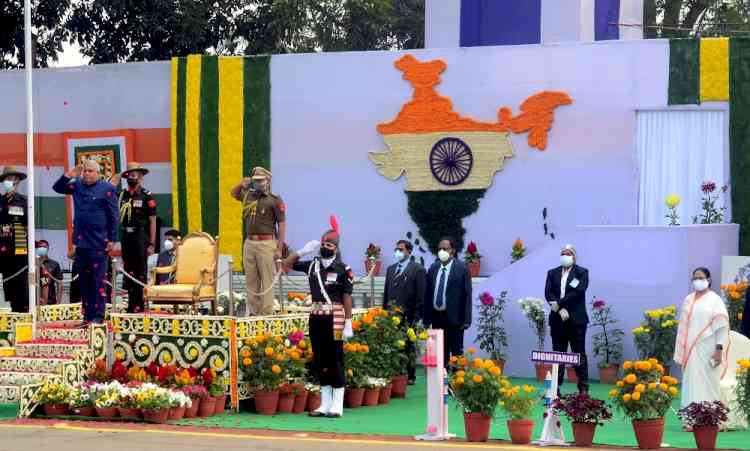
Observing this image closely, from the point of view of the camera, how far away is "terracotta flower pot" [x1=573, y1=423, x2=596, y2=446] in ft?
40.4

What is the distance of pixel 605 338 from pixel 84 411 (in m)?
7.54

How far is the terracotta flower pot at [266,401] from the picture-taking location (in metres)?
14.9

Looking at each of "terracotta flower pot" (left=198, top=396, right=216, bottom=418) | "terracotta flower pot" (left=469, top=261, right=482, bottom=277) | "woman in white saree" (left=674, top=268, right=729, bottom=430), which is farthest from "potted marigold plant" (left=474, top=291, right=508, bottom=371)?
"terracotta flower pot" (left=198, top=396, right=216, bottom=418)

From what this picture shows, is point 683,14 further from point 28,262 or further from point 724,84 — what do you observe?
point 28,262

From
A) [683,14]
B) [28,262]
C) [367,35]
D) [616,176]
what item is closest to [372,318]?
[28,262]

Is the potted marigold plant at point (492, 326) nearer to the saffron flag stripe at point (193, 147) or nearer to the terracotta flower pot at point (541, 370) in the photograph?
the terracotta flower pot at point (541, 370)

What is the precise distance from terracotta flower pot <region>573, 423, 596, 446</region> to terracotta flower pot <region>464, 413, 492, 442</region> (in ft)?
2.53

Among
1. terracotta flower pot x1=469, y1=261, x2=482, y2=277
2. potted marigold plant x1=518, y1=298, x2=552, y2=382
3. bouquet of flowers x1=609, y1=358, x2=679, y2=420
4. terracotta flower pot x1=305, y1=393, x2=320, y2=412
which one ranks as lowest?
terracotta flower pot x1=305, y1=393, x2=320, y2=412

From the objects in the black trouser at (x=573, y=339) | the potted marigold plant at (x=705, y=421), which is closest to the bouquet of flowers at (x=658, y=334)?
the black trouser at (x=573, y=339)

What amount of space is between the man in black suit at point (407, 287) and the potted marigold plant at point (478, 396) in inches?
202

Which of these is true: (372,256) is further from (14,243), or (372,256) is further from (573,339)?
(14,243)

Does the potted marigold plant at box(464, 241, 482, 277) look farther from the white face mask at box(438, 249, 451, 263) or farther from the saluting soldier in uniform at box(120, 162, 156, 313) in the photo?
the saluting soldier in uniform at box(120, 162, 156, 313)

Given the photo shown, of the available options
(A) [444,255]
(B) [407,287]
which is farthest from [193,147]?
(A) [444,255]

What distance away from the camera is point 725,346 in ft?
47.0
